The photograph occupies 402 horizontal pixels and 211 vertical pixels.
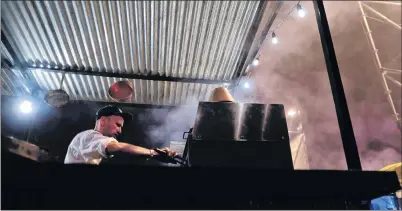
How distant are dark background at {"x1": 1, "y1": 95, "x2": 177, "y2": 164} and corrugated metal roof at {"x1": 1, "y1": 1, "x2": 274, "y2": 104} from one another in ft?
3.53

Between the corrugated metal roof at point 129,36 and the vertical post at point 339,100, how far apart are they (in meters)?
0.87

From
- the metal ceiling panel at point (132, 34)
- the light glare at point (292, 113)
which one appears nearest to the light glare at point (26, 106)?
the metal ceiling panel at point (132, 34)

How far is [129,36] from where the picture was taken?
407cm

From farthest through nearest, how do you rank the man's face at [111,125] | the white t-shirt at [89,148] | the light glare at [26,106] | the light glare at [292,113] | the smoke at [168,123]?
the light glare at [292,113]
the smoke at [168,123]
the light glare at [26,106]
the man's face at [111,125]
the white t-shirt at [89,148]

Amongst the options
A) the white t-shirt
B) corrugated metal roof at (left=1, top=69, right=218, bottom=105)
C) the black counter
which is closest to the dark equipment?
the black counter

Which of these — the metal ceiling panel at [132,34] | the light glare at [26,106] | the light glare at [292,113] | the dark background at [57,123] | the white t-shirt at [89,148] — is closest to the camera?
the white t-shirt at [89,148]

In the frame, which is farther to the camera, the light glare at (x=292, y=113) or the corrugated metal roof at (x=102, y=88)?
the light glare at (x=292, y=113)

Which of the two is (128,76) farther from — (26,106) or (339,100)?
(339,100)

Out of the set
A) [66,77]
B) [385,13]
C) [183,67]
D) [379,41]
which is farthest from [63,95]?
[379,41]

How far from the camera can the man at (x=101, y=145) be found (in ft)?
Answer: 9.75

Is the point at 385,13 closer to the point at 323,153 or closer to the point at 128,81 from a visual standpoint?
the point at 323,153

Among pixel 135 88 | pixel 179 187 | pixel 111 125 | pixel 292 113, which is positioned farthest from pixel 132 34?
pixel 292 113

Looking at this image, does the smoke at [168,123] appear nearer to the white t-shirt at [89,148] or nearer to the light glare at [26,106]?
the light glare at [26,106]

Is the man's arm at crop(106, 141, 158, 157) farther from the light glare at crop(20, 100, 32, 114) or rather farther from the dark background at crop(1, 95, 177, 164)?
the light glare at crop(20, 100, 32, 114)
